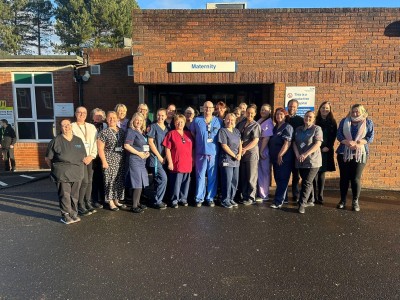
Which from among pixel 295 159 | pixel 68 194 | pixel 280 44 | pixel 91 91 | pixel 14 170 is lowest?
pixel 14 170

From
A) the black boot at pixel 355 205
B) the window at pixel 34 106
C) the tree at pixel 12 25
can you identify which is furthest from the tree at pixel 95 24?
the black boot at pixel 355 205

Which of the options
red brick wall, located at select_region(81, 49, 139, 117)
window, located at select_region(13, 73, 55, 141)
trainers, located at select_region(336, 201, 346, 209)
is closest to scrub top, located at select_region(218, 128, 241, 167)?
trainers, located at select_region(336, 201, 346, 209)

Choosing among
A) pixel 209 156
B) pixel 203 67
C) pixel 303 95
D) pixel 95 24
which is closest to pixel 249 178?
pixel 209 156

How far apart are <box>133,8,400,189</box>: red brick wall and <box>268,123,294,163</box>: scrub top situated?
1478 millimetres

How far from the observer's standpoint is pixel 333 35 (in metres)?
6.28

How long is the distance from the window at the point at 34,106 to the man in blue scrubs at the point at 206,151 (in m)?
6.62

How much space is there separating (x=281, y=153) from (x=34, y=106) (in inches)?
330

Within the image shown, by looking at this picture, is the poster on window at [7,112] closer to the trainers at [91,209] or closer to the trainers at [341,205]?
the trainers at [91,209]

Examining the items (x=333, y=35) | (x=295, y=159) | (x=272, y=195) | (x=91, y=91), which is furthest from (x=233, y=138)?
(x=91, y=91)

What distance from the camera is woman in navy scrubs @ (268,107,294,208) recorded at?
5.13 metres

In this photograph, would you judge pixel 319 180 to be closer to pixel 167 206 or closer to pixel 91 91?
pixel 167 206

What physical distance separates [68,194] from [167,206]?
1689 mm

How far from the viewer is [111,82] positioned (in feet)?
31.2

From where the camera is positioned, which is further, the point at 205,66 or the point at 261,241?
the point at 205,66
